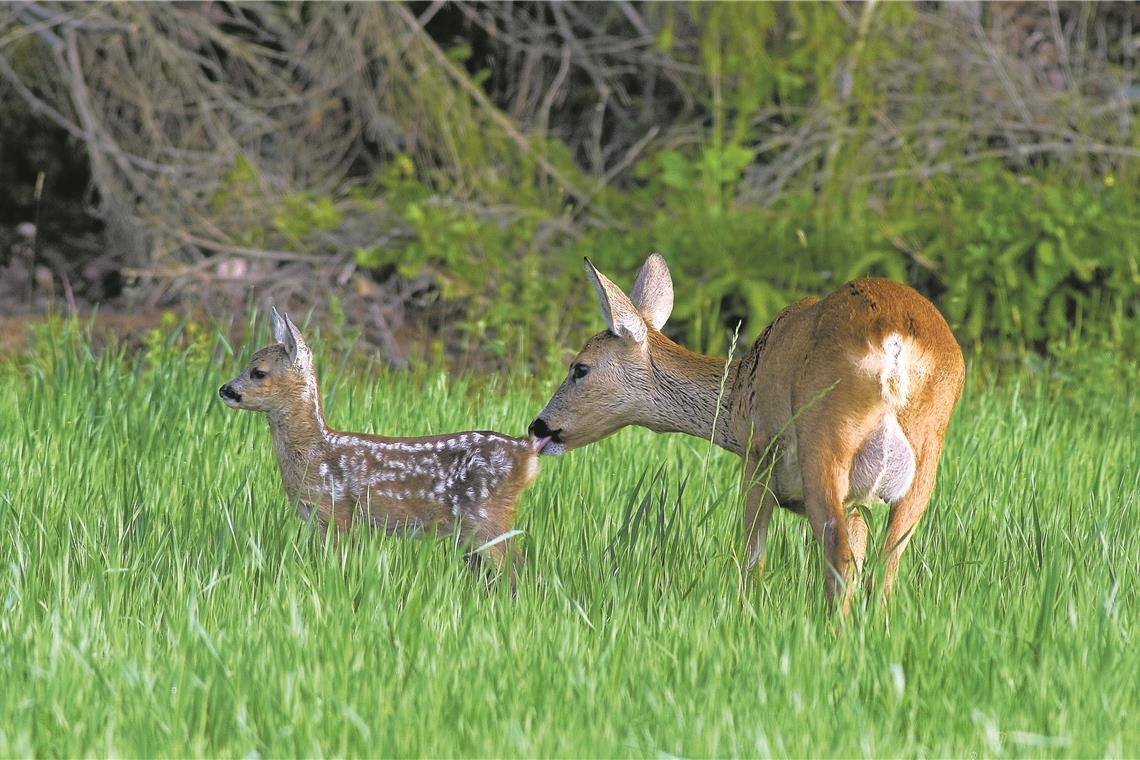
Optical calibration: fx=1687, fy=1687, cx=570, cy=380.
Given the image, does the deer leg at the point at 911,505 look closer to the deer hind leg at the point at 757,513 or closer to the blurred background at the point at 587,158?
the deer hind leg at the point at 757,513

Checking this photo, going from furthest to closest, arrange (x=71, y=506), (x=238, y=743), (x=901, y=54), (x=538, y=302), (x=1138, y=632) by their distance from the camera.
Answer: (x=901, y=54) → (x=538, y=302) → (x=71, y=506) → (x=1138, y=632) → (x=238, y=743)

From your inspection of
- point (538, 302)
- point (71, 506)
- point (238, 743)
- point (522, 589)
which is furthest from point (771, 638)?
point (538, 302)

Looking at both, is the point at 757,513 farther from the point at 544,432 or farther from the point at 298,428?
the point at 298,428

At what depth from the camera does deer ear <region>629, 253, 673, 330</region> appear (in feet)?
16.7

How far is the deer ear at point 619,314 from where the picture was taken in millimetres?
4659

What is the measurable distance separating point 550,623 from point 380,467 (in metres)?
1.13

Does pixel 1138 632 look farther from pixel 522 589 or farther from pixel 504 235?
pixel 504 235

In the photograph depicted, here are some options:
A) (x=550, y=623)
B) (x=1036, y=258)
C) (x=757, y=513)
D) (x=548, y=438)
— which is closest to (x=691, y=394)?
(x=548, y=438)

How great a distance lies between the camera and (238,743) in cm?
312

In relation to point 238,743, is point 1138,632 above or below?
above

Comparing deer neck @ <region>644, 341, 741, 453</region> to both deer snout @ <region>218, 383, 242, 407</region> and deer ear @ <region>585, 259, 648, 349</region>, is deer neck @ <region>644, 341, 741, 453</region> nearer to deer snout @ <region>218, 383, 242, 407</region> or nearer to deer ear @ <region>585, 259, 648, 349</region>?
deer ear @ <region>585, 259, 648, 349</region>

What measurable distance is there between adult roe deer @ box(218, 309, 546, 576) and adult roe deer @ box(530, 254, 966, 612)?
0.48 m

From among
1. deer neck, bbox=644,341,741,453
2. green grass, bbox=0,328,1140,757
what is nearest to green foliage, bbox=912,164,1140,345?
green grass, bbox=0,328,1140,757

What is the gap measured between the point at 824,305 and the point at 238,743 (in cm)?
186
